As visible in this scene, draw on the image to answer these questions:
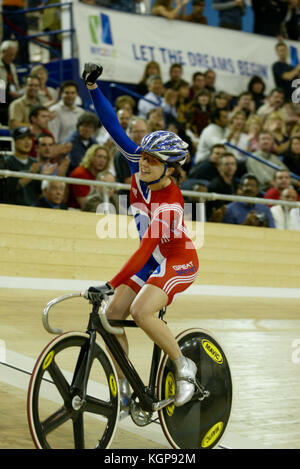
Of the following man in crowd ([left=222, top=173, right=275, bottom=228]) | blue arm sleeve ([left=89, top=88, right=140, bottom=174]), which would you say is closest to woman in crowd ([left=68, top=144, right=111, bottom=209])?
man in crowd ([left=222, top=173, right=275, bottom=228])

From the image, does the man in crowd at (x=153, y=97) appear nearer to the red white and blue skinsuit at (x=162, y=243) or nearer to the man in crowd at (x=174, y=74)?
the man in crowd at (x=174, y=74)

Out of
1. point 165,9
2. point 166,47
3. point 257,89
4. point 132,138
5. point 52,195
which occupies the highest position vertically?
point 165,9

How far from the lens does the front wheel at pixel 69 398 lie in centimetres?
336

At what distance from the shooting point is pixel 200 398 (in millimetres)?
4047

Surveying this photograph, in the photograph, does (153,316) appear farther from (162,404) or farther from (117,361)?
(162,404)

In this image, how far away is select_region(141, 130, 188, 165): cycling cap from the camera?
3932 millimetres

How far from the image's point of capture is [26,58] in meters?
12.4

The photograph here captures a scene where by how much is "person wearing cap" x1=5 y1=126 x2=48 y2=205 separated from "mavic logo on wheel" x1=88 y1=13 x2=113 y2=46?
3270mm

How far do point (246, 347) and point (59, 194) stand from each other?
3293 mm

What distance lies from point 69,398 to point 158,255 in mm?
934

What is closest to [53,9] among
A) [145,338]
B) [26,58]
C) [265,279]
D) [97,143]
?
[26,58]

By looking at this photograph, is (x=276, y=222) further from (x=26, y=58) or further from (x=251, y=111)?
(x=26, y=58)

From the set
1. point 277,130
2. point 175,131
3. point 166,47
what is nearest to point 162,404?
point 175,131

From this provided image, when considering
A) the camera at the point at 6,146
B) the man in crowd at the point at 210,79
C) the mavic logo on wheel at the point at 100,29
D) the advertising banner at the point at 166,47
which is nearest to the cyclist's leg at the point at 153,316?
the camera at the point at 6,146
